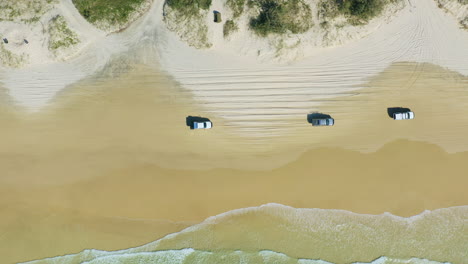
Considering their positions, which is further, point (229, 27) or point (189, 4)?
point (229, 27)

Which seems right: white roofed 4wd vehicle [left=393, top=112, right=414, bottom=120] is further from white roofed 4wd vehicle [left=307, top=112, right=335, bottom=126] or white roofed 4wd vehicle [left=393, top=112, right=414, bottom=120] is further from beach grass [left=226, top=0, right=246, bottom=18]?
beach grass [left=226, top=0, right=246, bottom=18]

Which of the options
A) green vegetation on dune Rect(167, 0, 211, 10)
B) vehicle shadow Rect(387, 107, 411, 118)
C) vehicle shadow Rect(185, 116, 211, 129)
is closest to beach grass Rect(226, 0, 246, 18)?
green vegetation on dune Rect(167, 0, 211, 10)

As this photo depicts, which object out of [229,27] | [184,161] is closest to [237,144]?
[184,161]

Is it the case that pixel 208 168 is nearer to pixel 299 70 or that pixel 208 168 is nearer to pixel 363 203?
pixel 299 70

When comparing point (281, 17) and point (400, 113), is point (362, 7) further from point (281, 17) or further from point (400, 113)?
point (400, 113)

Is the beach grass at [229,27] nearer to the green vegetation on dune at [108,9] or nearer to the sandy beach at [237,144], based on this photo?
the sandy beach at [237,144]

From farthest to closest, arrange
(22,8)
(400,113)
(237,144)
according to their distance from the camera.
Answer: (237,144) < (400,113) < (22,8)

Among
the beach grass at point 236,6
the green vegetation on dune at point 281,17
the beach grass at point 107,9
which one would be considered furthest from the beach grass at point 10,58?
the green vegetation on dune at point 281,17
